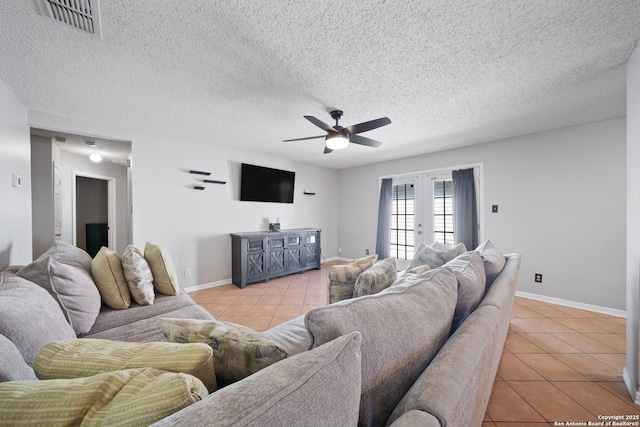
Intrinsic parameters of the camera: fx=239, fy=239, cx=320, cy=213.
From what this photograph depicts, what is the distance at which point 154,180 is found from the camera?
3.31m

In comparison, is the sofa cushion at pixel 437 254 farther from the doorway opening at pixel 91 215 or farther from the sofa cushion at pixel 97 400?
the doorway opening at pixel 91 215

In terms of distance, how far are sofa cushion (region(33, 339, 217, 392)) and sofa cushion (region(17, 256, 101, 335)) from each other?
941mm

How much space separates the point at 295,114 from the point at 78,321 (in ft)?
7.90

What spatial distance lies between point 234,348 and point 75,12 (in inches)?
77.4

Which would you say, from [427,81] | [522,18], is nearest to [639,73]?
[522,18]

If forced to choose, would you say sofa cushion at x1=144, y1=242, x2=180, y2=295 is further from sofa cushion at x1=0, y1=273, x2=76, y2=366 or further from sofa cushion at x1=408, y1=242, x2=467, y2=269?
sofa cushion at x1=408, y1=242, x2=467, y2=269

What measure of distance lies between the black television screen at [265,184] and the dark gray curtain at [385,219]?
1880 mm

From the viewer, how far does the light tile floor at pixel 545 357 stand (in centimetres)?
146

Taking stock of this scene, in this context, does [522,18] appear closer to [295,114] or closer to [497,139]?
[295,114]

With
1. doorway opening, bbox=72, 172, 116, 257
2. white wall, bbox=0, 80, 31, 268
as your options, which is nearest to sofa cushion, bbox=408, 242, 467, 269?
white wall, bbox=0, 80, 31, 268

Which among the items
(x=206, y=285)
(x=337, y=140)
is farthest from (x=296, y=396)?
(x=206, y=285)

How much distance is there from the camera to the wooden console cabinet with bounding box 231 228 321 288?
376 centimetres

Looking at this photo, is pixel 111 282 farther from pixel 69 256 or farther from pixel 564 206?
pixel 564 206

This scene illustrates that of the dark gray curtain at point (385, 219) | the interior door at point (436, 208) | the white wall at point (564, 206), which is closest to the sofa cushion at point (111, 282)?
the dark gray curtain at point (385, 219)
